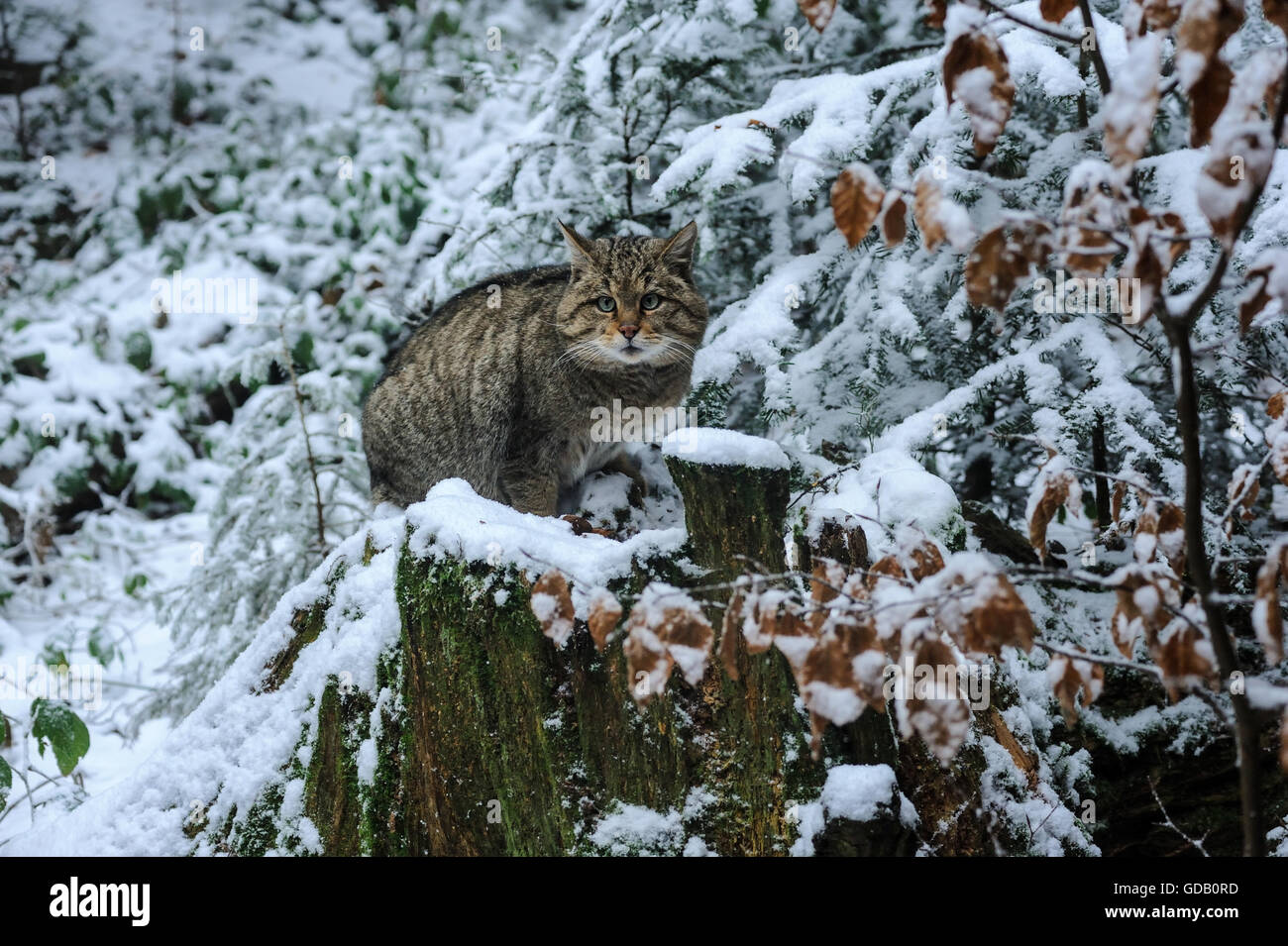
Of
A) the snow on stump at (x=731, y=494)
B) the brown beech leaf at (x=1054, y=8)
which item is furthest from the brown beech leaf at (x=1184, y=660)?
the brown beech leaf at (x=1054, y=8)

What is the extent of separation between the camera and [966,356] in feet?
13.1

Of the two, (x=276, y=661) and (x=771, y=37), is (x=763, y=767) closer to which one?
(x=276, y=661)

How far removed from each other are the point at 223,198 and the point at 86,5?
4.13 metres

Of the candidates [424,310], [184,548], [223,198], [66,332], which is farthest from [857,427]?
[223,198]

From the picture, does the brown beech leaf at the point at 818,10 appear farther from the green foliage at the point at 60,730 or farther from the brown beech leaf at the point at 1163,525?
the green foliage at the point at 60,730

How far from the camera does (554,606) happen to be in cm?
190

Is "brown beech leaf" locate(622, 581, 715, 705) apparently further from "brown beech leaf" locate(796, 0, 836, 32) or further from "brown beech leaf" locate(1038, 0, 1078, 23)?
"brown beech leaf" locate(1038, 0, 1078, 23)

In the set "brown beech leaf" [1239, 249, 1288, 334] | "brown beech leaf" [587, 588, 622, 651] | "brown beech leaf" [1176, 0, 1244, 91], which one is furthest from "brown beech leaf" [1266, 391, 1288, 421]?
"brown beech leaf" [587, 588, 622, 651]

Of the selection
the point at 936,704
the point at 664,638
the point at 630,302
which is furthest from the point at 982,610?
the point at 630,302

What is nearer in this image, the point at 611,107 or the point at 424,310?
the point at 611,107

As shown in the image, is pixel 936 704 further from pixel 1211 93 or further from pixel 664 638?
pixel 1211 93

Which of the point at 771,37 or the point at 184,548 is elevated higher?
the point at 771,37

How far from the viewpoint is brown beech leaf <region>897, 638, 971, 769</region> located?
64.7 inches

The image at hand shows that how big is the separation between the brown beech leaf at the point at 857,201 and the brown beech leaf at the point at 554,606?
81 cm
